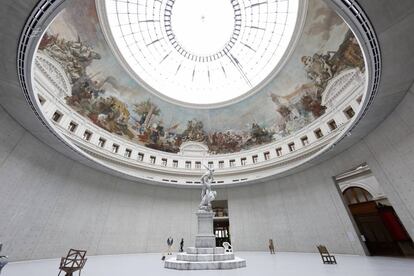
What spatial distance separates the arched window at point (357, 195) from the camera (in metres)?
21.9

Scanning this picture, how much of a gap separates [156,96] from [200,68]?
8991mm

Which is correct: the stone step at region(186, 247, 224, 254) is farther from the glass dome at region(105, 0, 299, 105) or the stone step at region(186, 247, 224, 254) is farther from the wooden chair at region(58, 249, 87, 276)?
the glass dome at region(105, 0, 299, 105)

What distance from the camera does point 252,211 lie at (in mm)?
24297

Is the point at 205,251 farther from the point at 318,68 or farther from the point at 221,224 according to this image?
the point at 318,68

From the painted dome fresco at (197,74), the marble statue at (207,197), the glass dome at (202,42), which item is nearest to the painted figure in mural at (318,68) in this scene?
the painted dome fresco at (197,74)

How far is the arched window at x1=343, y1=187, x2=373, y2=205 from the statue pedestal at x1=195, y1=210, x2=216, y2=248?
19858mm

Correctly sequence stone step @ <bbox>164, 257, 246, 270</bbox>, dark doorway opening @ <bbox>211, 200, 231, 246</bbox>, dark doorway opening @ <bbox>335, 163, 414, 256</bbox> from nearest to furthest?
stone step @ <bbox>164, 257, 246, 270</bbox>, dark doorway opening @ <bbox>335, 163, 414, 256</bbox>, dark doorway opening @ <bbox>211, 200, 231, 246</bbox>

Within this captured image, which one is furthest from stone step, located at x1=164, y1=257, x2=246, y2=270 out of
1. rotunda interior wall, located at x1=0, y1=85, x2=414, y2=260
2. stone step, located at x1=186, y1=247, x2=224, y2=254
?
rotunda interior wall, located at x1=0, y1=85, x2=414, y2=260

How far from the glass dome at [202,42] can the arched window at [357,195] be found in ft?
59.6

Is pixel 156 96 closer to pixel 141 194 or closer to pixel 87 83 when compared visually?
pixel 87 83

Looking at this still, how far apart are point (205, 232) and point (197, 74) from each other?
27.1m

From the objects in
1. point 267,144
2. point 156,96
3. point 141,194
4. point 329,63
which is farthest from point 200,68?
point 141,194

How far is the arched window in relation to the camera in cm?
2188

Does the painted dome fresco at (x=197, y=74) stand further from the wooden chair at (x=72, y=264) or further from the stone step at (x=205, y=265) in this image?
the stone step at (x=205, y=265)
